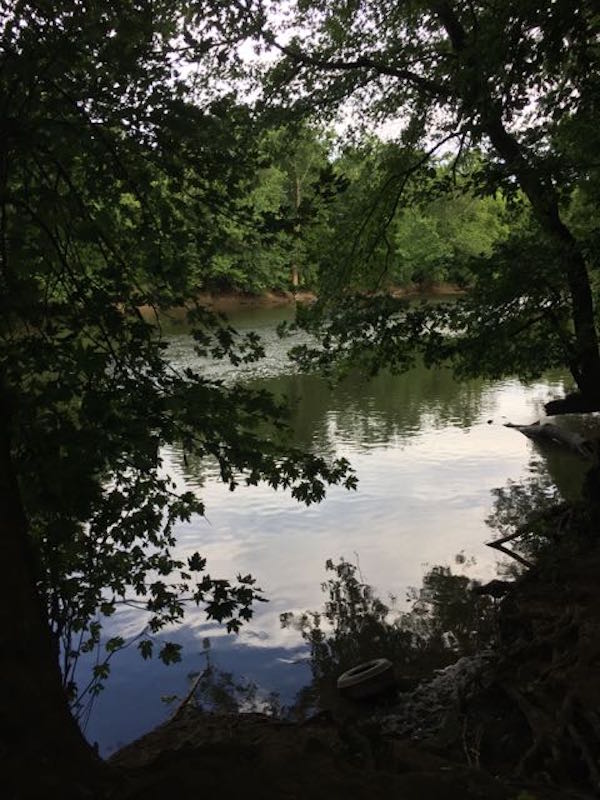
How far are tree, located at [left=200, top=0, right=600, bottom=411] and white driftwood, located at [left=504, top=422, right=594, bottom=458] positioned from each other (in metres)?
7.23

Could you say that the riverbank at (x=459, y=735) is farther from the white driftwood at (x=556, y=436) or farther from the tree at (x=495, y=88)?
the white driftwood at (x=556, y=436)

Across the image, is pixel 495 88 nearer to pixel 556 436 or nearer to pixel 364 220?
pixel 364 220

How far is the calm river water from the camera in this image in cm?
841

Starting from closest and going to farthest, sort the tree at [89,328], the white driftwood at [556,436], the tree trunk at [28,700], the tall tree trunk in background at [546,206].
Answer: the tree trunk at [28,700] < the tree at [89,328] < the tall tree trunk in background at [546,206] < the white driftwood at [556,436]

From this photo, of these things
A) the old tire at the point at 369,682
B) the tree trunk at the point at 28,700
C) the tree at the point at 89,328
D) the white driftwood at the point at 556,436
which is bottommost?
the old tire at the point at 369,682

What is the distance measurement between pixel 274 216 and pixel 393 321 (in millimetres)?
5543

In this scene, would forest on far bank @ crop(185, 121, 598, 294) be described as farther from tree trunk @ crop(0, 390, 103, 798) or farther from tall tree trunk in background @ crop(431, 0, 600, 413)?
tree trunk @ crop(0, 390, 103, 798)

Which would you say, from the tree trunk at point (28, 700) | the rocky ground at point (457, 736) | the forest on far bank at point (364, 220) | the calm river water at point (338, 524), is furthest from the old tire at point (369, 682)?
the tree trunk at point (28, 700)

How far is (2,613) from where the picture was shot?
109 inches

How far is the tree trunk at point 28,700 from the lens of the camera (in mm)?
2551

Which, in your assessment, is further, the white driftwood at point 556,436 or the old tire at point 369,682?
the white driftwood at point 556,436

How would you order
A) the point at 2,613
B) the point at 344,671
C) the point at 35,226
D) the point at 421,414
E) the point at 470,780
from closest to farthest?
1. the point at 2,613
2. the point at 470,780
3. the point at 35,226
4. the point at 344,671
5. the point at 421,414

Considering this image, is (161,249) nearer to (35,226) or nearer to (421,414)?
(35,226)

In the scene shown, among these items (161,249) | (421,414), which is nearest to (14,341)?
(161,249)
